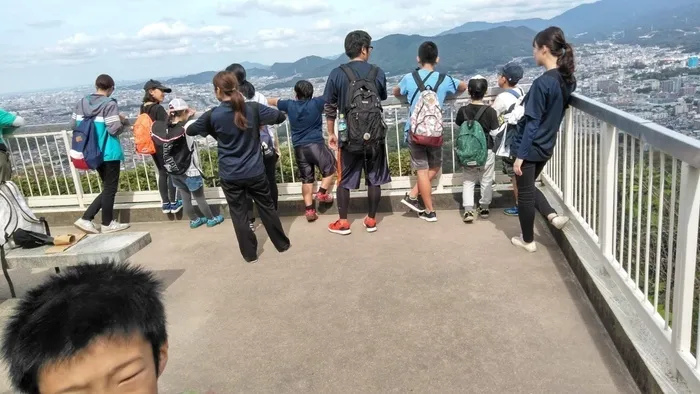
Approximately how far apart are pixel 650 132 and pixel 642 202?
2.78ft

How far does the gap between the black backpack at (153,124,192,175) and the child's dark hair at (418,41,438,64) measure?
104 inches

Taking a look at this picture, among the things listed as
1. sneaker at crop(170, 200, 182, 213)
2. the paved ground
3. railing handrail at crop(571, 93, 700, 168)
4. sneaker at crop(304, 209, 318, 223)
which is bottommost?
the paved ground

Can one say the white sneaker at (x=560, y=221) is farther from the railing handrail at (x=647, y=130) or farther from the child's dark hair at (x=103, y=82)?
the child's dark hair at (x=103, y=82)

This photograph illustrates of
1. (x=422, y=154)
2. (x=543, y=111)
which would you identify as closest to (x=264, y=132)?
(x=422, y=154)

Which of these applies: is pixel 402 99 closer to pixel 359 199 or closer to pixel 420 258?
pixel 359 199

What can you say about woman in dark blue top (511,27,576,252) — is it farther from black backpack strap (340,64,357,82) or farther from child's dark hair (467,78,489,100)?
black backpack strap (340,64,357,82)

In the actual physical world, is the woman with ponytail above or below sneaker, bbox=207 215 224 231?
above

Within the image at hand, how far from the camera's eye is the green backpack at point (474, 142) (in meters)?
5.51

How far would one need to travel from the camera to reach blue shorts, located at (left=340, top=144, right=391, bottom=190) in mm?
5605

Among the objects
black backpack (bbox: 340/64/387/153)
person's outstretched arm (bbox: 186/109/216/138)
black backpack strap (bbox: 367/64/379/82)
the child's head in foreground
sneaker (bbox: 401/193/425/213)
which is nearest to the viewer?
the child's head in foreground

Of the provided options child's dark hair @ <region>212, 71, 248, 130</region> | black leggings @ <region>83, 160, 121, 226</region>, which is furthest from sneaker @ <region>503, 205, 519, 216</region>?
black leggings @ <region>83, 160, 121, 226</region>

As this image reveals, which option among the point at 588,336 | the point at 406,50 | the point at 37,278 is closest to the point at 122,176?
the point at 37,278

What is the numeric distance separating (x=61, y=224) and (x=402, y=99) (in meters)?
4.65

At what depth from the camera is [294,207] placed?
6500 millimetres
